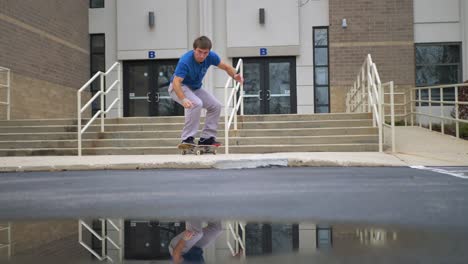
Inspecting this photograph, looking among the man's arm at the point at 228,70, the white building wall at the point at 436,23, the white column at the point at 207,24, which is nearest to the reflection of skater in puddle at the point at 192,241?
the man's arm at the point at 228,70

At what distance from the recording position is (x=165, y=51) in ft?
51.7

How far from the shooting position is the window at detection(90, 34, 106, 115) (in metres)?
16.3

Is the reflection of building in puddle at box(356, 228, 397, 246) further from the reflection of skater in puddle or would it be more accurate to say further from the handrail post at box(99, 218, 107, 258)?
the handrail post at box(99, 218, 107, 258)

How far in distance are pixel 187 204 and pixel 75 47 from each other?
1337cm

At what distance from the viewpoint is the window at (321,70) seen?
607 inches

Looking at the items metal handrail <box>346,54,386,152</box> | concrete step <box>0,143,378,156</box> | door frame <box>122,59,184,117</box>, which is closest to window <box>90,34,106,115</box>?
door frame <box>122,59,184,117</box>

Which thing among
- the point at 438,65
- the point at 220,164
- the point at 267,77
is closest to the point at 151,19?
the point at 267,77

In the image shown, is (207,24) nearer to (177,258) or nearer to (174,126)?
(174,126)

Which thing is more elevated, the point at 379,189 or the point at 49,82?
the point at 49,82

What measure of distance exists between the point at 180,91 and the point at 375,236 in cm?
512

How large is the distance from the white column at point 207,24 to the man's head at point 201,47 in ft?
27.7

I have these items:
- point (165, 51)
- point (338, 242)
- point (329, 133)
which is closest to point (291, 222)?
point (338, 242)

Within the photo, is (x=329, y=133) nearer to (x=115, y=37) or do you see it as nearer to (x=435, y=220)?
(x=435, y=220)

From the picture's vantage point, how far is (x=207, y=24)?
1545 cm
